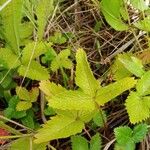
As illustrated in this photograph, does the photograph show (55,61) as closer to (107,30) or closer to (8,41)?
(8,41)

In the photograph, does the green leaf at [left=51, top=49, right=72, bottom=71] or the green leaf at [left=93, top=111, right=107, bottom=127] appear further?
the green leaf at [left=51, top=49, right=72, bottom=71]

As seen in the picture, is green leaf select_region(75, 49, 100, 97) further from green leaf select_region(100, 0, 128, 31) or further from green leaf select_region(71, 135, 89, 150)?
green leaf select_region(100, 0, 128, 31)

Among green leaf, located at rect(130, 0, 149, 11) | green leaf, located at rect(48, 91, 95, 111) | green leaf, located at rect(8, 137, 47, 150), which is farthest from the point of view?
green leaf, located at rect(130, 0, 149, 11)

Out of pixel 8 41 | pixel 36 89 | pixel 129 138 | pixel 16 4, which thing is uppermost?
pixel 16 4

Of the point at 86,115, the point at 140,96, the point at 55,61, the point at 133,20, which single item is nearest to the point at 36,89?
the point at 55,61

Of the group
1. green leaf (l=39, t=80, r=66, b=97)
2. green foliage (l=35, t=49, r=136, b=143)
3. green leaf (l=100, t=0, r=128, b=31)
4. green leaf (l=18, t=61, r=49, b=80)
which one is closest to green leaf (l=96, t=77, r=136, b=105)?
green foliage (l=35, t=49, r=136, b=143)

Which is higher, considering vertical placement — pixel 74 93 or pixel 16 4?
pixel 16 4
